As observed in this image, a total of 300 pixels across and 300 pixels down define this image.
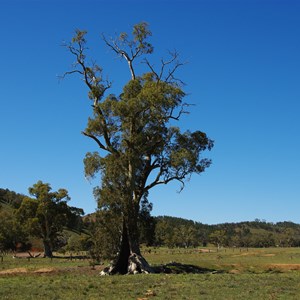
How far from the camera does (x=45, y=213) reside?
270 feet

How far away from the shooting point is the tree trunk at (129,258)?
35.8 m

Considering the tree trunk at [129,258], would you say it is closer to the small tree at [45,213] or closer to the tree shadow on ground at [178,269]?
the tree shadow on ground at [178,269]

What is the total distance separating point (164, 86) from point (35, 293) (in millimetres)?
23665

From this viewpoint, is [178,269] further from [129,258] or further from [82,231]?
[82,231]

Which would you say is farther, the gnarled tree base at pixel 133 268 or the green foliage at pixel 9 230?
the green foliage at pixel 9 230

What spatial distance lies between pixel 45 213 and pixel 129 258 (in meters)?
49.2

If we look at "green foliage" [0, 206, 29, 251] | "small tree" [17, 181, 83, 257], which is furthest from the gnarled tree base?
"green foliage" [0, 206, 29, 251]

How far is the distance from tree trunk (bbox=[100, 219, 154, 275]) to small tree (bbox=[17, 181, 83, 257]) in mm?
47066

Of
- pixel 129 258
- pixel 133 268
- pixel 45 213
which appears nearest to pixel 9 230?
pixel 45 213

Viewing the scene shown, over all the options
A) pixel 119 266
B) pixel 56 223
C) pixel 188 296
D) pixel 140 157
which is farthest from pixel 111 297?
pixel 56 223

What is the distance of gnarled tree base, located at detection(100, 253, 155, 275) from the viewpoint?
35.5 meters

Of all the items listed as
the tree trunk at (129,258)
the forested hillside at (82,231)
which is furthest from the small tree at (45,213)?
the tree trunk at (129,258)

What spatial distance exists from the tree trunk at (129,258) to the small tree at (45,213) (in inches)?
1853

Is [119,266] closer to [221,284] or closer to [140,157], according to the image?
[140,157]
